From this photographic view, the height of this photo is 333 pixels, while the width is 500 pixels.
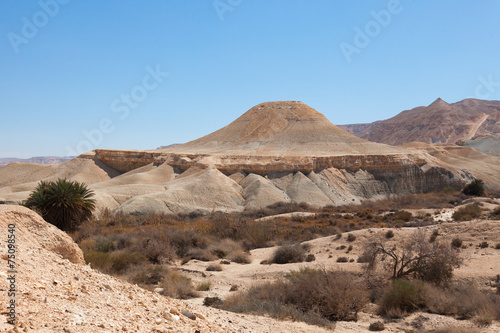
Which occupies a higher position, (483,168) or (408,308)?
(483,168)

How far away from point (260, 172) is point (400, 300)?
38742mm

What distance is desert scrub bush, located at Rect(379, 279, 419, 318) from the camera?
32.6 ft

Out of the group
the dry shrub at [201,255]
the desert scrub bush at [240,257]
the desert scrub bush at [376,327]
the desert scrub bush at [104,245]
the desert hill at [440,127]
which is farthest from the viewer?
the desert hill at [440,127]

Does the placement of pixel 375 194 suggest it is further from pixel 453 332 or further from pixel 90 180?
pixel 453 332

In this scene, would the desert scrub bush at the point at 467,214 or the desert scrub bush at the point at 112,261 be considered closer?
the desert scrub bush at the point at 112,261

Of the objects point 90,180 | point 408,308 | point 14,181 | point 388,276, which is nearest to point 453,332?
point 408,308

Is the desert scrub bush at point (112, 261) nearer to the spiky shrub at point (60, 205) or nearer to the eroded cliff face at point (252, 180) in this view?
the spiky shrub at point (60, 205)

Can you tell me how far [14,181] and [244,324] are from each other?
57252 mm

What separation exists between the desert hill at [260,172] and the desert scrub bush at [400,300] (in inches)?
981

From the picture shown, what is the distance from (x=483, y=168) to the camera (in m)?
60.4

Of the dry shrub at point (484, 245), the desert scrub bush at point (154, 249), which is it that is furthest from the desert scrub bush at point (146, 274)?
the dry shrub at point (484, 245)

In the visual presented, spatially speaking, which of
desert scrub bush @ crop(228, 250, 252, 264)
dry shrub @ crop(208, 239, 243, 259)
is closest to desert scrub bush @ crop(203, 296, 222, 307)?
desert scrub bush @ crop(228, 250, 252, 264)

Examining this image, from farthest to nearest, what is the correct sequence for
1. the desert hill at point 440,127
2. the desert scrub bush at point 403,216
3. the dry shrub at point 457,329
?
the desert hill at point 440,127 → the desert scrub bush at point 403,216 → the dry shrub at point 457,329

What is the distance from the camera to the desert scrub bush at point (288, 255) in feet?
52.8
